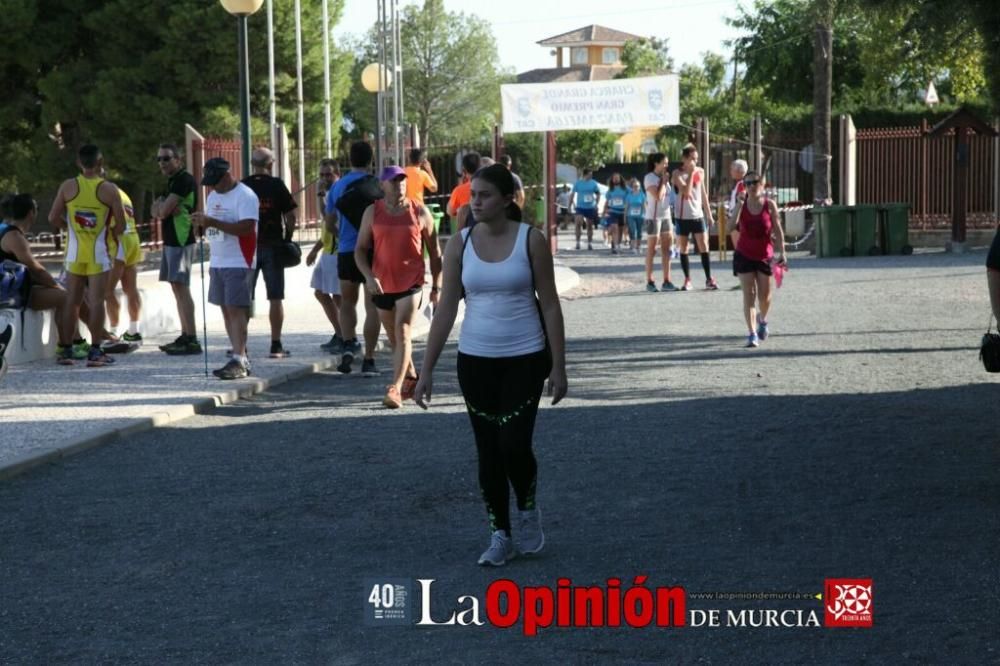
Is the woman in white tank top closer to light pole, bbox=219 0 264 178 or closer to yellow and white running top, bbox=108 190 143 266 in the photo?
yellow and white running top, bbox=108 190 143 266

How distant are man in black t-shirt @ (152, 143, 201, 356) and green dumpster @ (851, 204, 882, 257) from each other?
749 inches

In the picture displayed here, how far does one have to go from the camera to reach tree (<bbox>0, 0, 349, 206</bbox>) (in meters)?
43.9

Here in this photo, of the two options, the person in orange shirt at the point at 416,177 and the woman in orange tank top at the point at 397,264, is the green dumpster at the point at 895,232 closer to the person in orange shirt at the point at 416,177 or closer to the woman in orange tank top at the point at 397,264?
the person in orange shirt at the point at 416,177

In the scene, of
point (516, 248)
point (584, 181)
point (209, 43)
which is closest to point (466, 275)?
point (516, 248)

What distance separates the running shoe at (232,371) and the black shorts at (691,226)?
32.1 ft

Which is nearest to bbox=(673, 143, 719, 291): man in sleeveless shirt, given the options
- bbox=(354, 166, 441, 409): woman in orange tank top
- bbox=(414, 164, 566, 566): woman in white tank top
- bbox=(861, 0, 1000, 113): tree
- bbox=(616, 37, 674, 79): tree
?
bbox=(861, 0, 1000, 113): tree

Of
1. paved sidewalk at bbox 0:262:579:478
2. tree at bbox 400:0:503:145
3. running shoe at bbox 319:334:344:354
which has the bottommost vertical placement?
paved sidewalk at bbox 0:262:579:478

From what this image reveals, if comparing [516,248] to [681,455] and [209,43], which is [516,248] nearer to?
[681,455]

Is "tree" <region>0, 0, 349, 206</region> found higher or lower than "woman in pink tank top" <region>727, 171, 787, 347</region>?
higher

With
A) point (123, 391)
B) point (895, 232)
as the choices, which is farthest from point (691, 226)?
point (895, 232)

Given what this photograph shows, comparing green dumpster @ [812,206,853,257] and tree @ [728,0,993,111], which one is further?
tree @ [728,0,993,111]

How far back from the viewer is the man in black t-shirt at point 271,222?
1426 centimetres

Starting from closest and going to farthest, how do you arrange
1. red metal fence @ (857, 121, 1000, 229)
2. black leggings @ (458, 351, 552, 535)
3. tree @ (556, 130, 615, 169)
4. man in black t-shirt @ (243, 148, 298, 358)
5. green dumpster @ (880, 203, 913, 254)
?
1. black leggings @ (458, 351, 552, 535)
2. man in black t-shirt @ (243, 148, 298, 358)
3. green dumpster @ (880, 203, 913, 254)
4. red metal fence @ (857, 121, 1000, 229)
5. tree @ (556, 130, 615, 169)

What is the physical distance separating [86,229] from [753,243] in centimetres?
587
